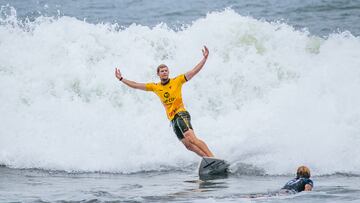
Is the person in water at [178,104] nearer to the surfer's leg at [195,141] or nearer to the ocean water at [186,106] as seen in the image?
the surfer's leg at [195,141]

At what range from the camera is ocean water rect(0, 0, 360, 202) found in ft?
38.4

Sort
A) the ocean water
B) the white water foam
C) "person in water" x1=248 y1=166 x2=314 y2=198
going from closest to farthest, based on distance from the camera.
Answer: "person in water" x1=248 y1=166 x2=314 y2=198, the ocean water, the white water foam

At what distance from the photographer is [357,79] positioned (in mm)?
15758

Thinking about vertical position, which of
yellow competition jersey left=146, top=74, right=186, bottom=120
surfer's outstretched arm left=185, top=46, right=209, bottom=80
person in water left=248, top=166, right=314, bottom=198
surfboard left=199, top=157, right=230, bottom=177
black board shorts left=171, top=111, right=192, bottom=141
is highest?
surfer's outstretched arm left=185, top=46, right=209, bottom=80

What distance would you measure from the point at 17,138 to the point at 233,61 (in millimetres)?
5236

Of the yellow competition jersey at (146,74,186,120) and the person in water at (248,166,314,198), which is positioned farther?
the yellow competition jersey at (146,74,186,120)

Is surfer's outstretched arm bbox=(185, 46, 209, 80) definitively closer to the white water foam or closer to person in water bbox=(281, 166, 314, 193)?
the white water foam

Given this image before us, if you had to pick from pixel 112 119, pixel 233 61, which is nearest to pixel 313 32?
pixel 233 61

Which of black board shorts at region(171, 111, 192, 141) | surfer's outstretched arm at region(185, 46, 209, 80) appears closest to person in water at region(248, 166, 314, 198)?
black board shorts at region(171, 111, 192, 141)

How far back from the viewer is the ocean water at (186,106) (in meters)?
11.7

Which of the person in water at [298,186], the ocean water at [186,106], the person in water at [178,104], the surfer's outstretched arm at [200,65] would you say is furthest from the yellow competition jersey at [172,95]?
the person in water at [298,186]

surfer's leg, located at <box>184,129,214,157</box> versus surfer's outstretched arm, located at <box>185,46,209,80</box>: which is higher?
surfer's outstretched arm, located at <box>185,46,209,80</box>

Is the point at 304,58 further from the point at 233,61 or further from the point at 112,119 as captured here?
the point at 112,119

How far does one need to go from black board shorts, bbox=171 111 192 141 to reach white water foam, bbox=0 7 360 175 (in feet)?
3.97
